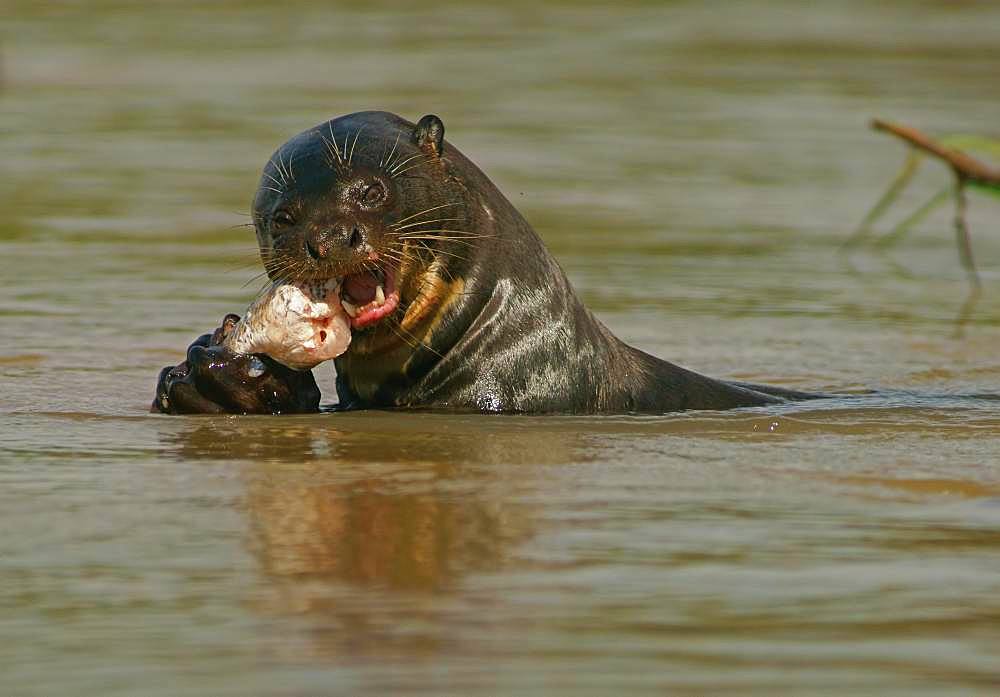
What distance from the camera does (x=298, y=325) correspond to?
5199 millimetres

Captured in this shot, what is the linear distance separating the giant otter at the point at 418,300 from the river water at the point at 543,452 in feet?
0.56

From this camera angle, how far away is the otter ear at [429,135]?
18.5ft

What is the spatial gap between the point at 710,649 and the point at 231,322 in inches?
101

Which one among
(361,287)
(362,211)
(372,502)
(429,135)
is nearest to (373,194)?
(362,211)

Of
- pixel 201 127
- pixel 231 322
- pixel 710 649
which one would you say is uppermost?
pixel 201 127

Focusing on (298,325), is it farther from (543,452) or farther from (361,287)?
(543,452)

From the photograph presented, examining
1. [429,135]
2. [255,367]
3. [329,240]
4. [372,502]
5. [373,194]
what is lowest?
[372,502]

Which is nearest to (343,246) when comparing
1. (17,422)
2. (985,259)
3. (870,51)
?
(17,422)

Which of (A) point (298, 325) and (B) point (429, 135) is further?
(B) point (429, 135)

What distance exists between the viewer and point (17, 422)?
5.28 metres

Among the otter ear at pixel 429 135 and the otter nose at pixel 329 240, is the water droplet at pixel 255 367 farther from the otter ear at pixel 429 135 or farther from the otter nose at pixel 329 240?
the otter ear at pixel 429 135

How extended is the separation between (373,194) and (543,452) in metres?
0.88

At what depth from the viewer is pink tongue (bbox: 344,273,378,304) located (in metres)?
5.38

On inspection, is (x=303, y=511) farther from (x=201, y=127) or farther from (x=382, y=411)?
(x=201, y=127)
